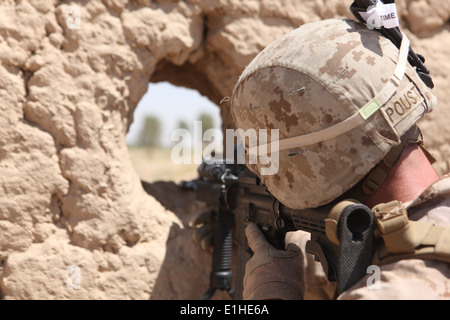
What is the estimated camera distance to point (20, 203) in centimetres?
212

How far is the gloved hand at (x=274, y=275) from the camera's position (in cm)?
146

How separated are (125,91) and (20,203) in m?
0.85

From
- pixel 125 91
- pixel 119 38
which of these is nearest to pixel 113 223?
pixel 125 91

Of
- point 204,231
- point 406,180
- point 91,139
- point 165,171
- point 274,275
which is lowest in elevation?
point 274,275

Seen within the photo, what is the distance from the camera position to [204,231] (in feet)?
8.45

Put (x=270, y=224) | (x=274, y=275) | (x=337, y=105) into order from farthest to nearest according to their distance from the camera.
→ (x=270, y=224) → (x=274, y=275) → (x=337, y=105)

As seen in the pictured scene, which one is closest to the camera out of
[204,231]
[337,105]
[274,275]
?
[337,105]

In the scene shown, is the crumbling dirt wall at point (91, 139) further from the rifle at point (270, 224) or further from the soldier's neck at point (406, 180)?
the soldier's neck at point (406, 180)

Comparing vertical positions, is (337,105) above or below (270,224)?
above

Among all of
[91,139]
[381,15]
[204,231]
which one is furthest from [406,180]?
[91,139]

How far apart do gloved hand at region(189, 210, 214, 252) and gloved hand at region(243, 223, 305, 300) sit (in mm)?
920

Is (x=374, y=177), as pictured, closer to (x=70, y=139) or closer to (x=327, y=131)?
(x=327, y=131)

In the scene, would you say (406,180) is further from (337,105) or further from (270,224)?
(270,224)

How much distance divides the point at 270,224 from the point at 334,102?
0.71 metres
